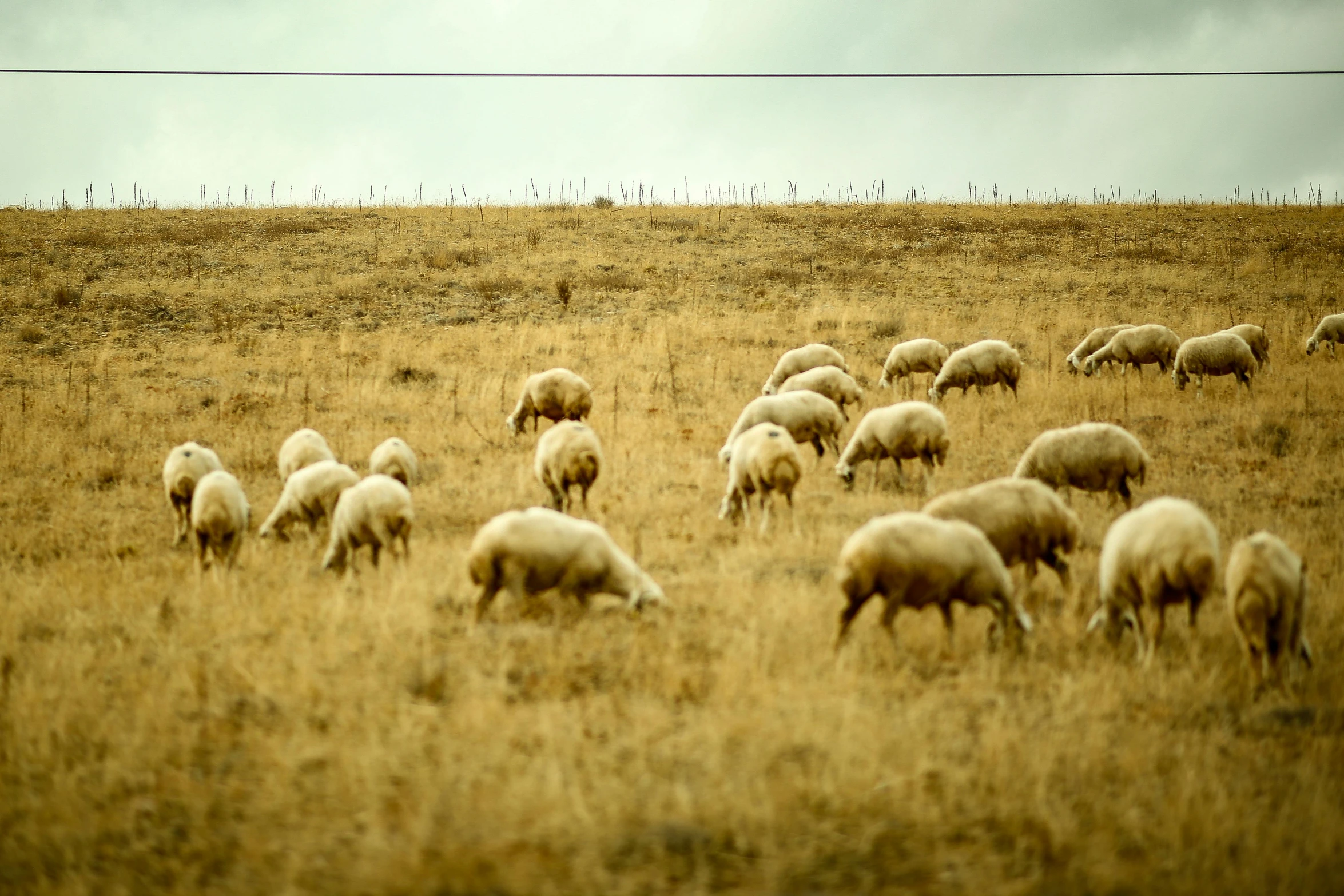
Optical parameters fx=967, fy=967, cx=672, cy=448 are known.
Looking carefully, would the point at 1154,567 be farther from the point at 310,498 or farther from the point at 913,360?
the point at 913,360

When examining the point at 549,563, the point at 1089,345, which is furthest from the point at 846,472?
the point at 1089,345

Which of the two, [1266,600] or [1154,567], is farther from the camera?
[1154,567]

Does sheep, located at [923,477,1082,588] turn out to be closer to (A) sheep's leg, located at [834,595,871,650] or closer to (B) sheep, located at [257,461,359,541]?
(A) sheep's leg, located at [834,595,871,650]

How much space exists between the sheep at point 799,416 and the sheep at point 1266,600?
7.30m

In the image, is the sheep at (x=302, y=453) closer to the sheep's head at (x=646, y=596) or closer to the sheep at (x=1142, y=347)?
the sheep's head at (x=646, y=596)

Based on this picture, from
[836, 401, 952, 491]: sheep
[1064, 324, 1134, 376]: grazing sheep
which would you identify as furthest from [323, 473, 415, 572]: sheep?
[1064, 324, 1134, 376]: grazing sheep

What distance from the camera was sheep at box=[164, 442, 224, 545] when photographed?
10.8 metres

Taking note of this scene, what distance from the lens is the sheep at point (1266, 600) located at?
6.18 m

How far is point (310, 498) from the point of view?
1036 centimetres

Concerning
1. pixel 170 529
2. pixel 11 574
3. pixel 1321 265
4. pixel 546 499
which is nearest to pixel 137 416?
pixel 170 529

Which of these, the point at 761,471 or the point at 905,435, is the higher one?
the point at 905,435

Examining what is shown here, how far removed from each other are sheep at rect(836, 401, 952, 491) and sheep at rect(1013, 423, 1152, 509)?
118cm

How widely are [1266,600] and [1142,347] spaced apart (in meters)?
Result: 14.6

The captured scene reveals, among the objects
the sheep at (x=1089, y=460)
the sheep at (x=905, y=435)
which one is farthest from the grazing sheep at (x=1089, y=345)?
the sheep at (x=1089, y=460)
